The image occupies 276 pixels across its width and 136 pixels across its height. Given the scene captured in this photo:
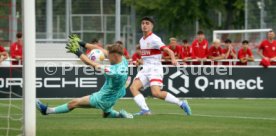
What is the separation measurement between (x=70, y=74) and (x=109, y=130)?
46.2ft

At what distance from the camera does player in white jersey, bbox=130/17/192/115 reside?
1934 cm

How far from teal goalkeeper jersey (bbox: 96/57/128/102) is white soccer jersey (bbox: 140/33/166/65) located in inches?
102

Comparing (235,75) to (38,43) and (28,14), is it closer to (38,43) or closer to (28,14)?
(38,43)

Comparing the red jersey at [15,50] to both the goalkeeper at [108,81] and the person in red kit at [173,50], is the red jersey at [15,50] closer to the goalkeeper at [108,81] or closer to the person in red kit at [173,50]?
the person in red kit at [173,50]

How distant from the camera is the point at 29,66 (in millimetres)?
13109

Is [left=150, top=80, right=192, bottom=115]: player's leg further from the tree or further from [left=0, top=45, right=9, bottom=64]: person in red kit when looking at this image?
the tree

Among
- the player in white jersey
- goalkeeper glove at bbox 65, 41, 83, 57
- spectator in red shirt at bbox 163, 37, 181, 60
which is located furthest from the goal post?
spectator in red shirt at bbox 163, 37, 181, 60

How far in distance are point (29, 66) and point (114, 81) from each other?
13.2ft

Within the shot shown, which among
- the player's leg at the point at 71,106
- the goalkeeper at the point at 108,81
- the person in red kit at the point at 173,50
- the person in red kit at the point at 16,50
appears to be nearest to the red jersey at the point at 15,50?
the person in red kit at the point at 16,50

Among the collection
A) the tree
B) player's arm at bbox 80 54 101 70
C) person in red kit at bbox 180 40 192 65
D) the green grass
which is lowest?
the green grass

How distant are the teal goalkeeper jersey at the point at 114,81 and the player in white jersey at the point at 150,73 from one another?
7.31 feet

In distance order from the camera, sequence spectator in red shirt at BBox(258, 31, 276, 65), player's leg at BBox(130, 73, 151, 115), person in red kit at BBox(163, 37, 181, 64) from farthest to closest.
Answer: person in red kit at BBox(163, 37, 181, 64), spectator in red shirt at BBox(258, 31, 276, 65), player's leg at BBox(130, 73, 151, 115)

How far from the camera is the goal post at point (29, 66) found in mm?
13062

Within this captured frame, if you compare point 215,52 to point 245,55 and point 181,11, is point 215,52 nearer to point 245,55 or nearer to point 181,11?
point 245,55
